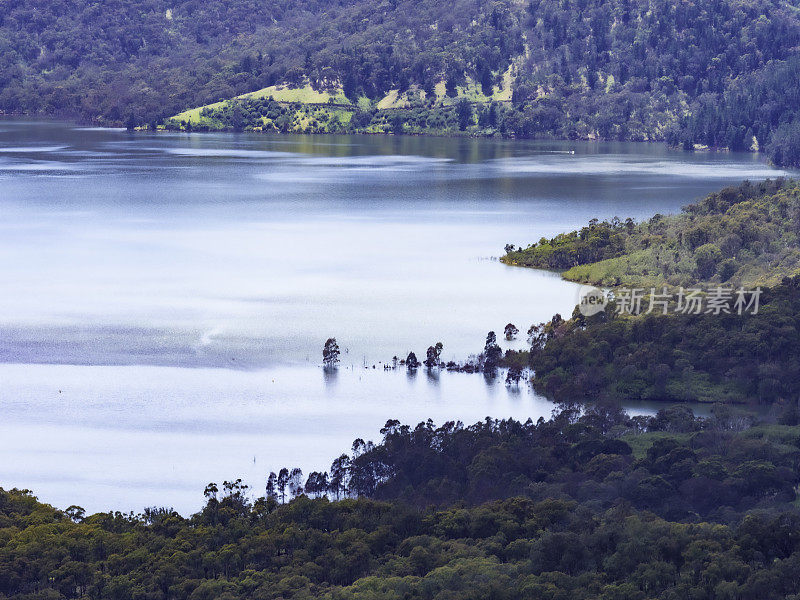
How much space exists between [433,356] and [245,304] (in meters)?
14.6

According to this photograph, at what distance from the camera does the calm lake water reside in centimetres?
4075

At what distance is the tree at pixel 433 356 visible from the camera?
163 ft

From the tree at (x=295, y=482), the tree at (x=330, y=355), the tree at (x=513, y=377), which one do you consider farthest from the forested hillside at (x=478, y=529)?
the tree at (x=330, y=355)

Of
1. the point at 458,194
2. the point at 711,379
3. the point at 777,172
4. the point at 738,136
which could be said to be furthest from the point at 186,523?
the point at 738,136

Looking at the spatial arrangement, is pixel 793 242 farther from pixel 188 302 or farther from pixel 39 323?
pixel 39 323

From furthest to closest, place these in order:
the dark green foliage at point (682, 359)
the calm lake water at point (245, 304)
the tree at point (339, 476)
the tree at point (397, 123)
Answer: the tree at point (397, 123)
the dark green foliage at point (682, 359)
the calm lake water at point (245, 304)
the tree at point (339, 476)

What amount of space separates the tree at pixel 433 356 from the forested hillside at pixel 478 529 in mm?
8588

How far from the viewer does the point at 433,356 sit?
1961 inches

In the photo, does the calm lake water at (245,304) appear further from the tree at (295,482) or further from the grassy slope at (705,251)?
the grassy slope at (705,251)

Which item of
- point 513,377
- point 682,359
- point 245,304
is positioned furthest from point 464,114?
point 682,359

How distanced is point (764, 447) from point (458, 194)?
77.4 metres

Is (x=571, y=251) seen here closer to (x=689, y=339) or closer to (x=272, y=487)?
(x=689, y=339)

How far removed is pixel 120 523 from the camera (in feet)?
110

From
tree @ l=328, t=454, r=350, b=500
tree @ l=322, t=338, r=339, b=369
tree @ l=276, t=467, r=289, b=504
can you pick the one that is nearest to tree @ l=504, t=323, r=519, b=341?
tree @ l=322, t=338, r=339, b=369
